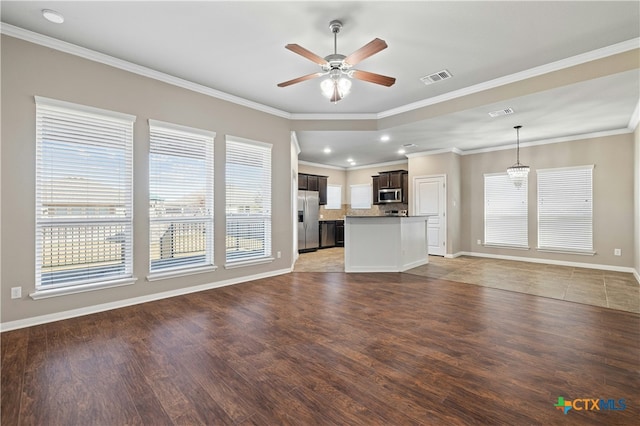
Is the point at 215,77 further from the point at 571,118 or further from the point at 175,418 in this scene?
the point at 571,118

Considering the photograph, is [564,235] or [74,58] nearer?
[74,58]

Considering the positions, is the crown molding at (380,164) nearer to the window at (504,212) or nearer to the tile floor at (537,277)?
the window at (504,212)

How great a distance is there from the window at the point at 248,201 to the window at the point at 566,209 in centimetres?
616

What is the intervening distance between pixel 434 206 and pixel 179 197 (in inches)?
245

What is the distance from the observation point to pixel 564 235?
6312 millimetres

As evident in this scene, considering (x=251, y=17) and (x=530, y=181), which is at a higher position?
(x=251, y=17)

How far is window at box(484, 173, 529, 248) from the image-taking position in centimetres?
689

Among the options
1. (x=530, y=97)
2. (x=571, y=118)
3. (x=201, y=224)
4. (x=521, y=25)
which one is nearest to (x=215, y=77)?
(x=201, y=224)

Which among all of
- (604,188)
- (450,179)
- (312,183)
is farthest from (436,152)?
(312,183)

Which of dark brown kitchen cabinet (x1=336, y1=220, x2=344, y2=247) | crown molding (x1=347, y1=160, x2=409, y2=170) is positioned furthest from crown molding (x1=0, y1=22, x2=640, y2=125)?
dark brown kitchen cabinet (x1=336, y1=220, x2=344, y2=247)

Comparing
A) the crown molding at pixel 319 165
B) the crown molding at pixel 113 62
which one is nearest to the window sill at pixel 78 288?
the crown molding at pixel 113 62

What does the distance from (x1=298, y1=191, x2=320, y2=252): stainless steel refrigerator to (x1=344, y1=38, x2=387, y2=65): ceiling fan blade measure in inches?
222

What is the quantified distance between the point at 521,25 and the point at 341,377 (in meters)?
3.67

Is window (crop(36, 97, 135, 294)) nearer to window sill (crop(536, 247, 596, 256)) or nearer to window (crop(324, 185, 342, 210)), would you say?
window (crop(324, 185, 342, 210))
